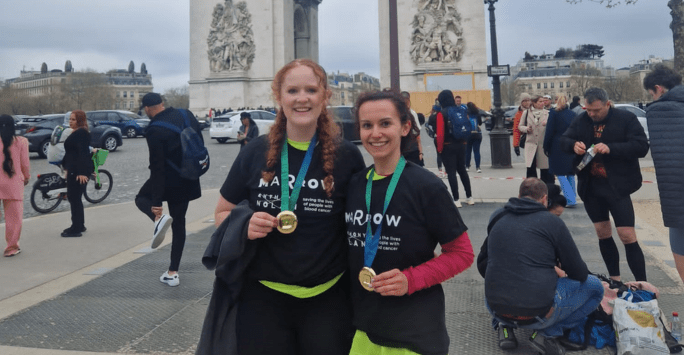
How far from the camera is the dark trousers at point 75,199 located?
756cm

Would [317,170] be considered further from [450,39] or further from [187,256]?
[450,39]

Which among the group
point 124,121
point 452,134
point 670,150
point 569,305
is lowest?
point 569,305

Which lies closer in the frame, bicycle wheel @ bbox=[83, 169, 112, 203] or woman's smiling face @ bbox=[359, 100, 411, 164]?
woman's smiling face @ bbox=[359, 100, 411, 164]

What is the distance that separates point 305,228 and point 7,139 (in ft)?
19.1

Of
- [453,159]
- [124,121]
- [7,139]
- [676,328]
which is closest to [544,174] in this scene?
[453,159]

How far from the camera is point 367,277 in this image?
2.10 meters

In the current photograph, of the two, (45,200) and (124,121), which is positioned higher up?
(124,121)

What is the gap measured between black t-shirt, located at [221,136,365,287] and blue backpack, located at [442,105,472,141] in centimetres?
640

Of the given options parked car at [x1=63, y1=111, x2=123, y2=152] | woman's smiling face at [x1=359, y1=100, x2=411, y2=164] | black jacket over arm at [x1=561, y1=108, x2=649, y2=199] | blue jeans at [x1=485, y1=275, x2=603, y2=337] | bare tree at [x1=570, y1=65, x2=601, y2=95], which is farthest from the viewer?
bare tree at [x1=570, y1=65, x2=601, y2=95]

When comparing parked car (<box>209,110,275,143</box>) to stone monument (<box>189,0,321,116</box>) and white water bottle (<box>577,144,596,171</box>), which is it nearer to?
stone monument (<box>189,0,321,116</box>)

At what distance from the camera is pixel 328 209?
7.52ft

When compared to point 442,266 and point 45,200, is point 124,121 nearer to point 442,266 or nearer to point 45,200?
point 45,200

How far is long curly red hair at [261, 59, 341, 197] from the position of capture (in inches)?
90.7

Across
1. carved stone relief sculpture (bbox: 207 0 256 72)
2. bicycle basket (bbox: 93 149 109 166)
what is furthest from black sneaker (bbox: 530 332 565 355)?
carved stone relief sculpture (bbox: 207 0 256 72)
